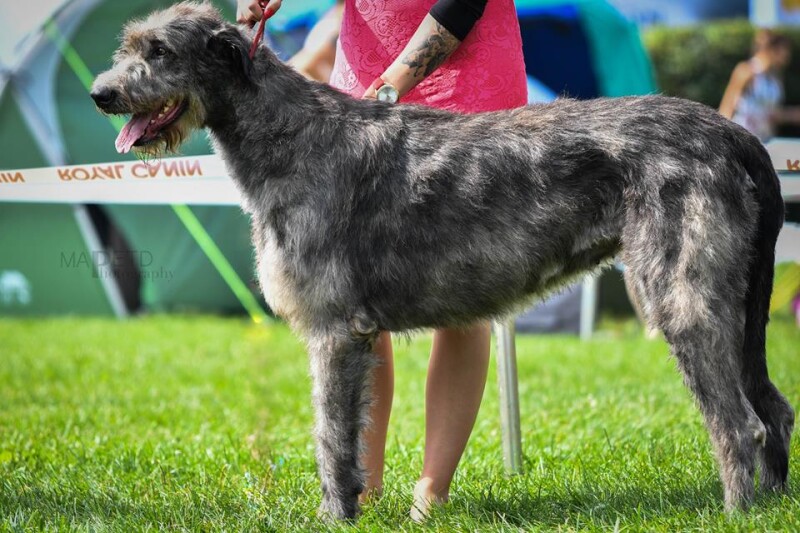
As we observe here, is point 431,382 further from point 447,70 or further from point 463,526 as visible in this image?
point 447,70

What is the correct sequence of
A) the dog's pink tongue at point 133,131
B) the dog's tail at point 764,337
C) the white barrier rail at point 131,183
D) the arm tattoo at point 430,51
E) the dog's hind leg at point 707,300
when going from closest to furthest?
the dog's hind leg at point 707,300 → the dog's tail at point 764,337 → the dog's pink tongue at point 133,131 → the arm tattoo at point 430,51 → the white barrier rail at point 131,183

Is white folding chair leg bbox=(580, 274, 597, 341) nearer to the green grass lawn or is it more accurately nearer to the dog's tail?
the green grass lawn

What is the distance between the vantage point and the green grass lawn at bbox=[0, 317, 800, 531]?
3590mm

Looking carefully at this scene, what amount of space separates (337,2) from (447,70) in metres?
4.95

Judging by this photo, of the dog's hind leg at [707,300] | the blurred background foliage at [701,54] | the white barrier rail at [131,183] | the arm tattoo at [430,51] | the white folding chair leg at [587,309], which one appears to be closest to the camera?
the dog's hind leg at [707,300]

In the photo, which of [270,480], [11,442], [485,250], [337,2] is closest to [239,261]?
[337,2]

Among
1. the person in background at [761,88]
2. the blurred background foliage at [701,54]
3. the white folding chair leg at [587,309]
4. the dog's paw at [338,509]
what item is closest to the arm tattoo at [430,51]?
the dog's paw at [338,509]

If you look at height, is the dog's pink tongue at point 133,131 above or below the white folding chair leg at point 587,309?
above

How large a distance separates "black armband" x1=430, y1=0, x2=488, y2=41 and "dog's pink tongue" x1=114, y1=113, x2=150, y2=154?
121 cm

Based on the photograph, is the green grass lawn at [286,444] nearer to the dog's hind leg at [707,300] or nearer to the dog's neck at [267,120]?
the dog's hind leg at [707,300]

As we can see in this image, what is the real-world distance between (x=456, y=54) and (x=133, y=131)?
133cm

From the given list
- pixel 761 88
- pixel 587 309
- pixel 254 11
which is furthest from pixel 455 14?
pixel 761 88

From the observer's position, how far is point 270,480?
13.8ft

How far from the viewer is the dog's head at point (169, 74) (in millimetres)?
3477
